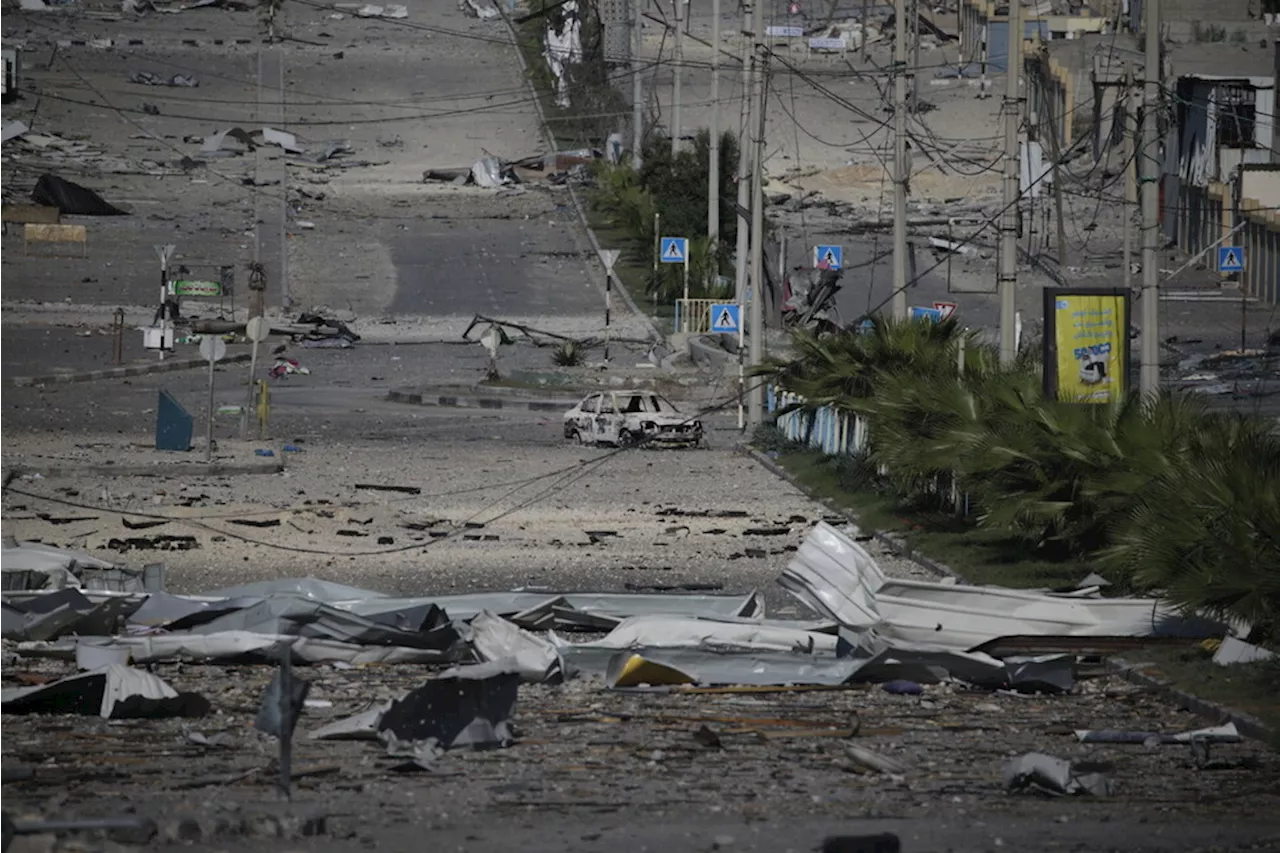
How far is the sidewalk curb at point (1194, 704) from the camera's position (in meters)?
15.5

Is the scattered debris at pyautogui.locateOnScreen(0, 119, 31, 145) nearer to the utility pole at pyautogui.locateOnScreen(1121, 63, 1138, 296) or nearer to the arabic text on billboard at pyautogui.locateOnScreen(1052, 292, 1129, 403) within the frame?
the utility pole at pyautogui.locateOnScreen(1121, 63, 1138, 296)

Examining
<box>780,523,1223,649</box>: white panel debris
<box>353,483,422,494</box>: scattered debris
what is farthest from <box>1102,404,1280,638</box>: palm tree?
<box>353,483,422,494</box>: scattered debris

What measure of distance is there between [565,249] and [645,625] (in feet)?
179

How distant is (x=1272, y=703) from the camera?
16.1 meters

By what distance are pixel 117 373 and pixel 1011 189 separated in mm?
26470

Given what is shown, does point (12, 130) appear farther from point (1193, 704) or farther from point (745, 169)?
point (1193, 704)

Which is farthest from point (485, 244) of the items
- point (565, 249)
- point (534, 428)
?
point (534, 428)

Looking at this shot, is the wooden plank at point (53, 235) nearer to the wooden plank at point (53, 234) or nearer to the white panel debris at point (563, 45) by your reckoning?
the wooden plank at point (53, 234)

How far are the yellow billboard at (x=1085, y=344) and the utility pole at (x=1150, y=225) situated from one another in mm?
286

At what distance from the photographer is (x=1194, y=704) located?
1642 centimetres

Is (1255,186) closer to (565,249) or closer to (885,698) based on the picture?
(565,249)

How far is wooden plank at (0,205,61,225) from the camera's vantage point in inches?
2889

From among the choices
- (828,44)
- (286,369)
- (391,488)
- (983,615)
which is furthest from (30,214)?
(983,615)

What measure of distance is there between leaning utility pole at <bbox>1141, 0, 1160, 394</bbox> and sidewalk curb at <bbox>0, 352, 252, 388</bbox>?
28751mm
